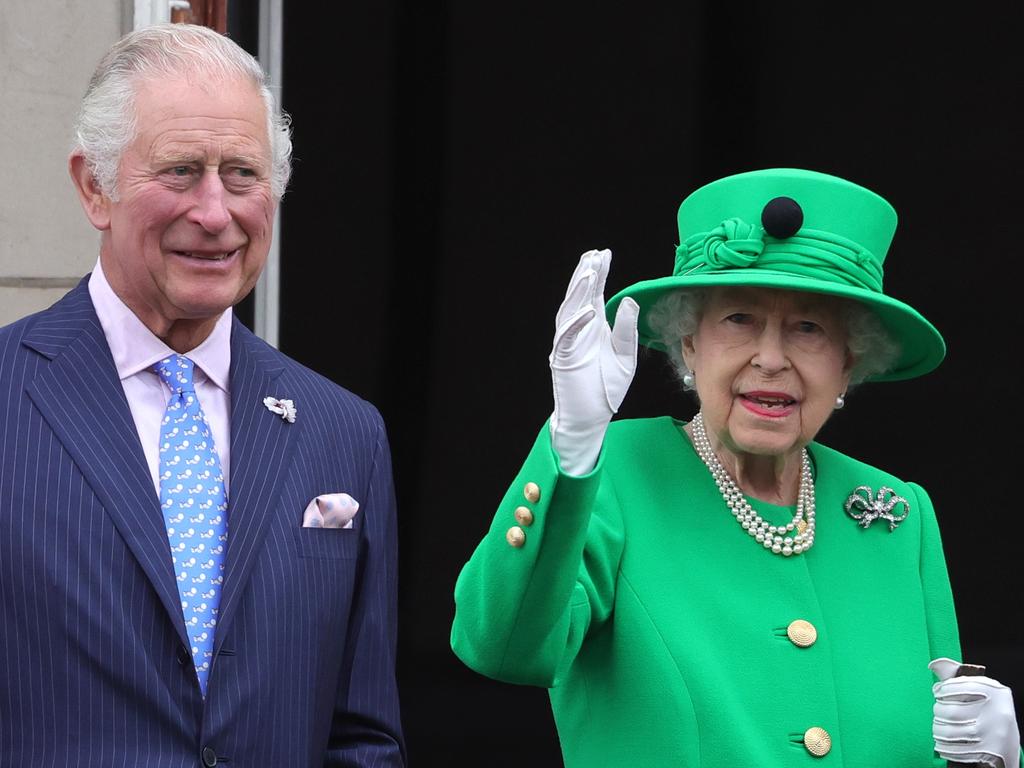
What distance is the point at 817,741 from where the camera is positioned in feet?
8.77

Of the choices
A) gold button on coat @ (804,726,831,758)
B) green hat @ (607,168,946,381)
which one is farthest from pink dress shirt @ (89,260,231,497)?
gold button on coat @ (804,726,831,758)

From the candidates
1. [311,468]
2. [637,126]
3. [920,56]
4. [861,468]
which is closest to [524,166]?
[637,126]

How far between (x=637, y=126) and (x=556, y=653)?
8.81 ft

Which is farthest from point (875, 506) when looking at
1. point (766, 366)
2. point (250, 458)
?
point (250, 458)

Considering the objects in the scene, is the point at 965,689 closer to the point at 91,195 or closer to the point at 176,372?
the point at 176,372

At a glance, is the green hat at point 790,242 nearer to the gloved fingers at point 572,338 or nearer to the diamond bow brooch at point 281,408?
the gloved fingers at point 572,338

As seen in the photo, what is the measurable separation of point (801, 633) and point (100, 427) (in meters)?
1.09

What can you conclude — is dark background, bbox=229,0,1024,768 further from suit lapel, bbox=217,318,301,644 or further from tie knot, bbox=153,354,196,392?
tie knot, bbox=153,354,196,392

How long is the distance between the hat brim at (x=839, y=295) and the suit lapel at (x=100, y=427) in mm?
829

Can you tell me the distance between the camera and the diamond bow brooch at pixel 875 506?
295cm

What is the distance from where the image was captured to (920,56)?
5.11 m

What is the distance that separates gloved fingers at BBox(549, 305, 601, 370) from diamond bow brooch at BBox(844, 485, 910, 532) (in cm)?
76

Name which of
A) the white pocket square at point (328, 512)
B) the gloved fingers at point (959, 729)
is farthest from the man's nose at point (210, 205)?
the gloved fingers at point (959, 729)

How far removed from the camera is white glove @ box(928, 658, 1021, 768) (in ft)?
8.69
